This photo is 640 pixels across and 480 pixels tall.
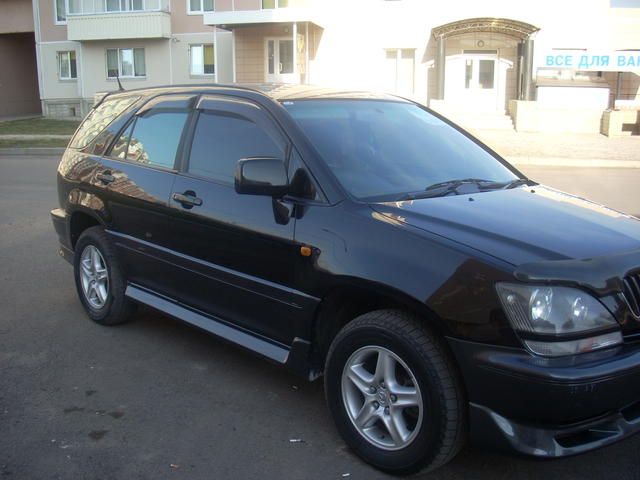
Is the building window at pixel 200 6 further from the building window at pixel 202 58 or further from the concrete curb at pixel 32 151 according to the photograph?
the concrete curb at pixel 32 151

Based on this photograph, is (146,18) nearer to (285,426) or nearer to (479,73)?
(479,73)

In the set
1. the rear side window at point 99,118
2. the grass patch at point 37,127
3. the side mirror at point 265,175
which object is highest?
the rear side window at point 99,118

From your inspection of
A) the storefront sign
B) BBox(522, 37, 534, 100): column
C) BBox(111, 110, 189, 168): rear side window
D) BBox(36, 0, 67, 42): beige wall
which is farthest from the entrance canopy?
BBox(111, 110, 189, 168): rear side window

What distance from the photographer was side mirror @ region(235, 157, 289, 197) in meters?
3.54

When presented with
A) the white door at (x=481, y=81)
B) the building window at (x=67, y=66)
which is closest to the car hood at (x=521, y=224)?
the white door at (x=481, y=81)

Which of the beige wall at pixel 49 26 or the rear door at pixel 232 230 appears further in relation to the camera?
the beige wall at pixel 49 26

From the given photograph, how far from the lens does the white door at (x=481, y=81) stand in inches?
1114

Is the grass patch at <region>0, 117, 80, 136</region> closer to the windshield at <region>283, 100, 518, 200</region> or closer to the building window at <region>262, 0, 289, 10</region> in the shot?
the building window at <region>262, 0, 289, 10</region>

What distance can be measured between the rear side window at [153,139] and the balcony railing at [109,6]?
2943 centimetres

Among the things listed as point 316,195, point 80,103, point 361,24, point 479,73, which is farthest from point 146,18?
point 316,195

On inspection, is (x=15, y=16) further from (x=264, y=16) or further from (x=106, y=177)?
(x=106, y=177)

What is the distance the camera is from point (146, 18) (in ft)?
103

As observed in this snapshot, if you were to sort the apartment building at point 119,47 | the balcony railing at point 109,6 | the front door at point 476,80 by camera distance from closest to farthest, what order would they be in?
the front door at point 476,80
the apartment building at point 119,47
the balcony railing at point 109,6

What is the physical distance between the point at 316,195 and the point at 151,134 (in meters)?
1.84
